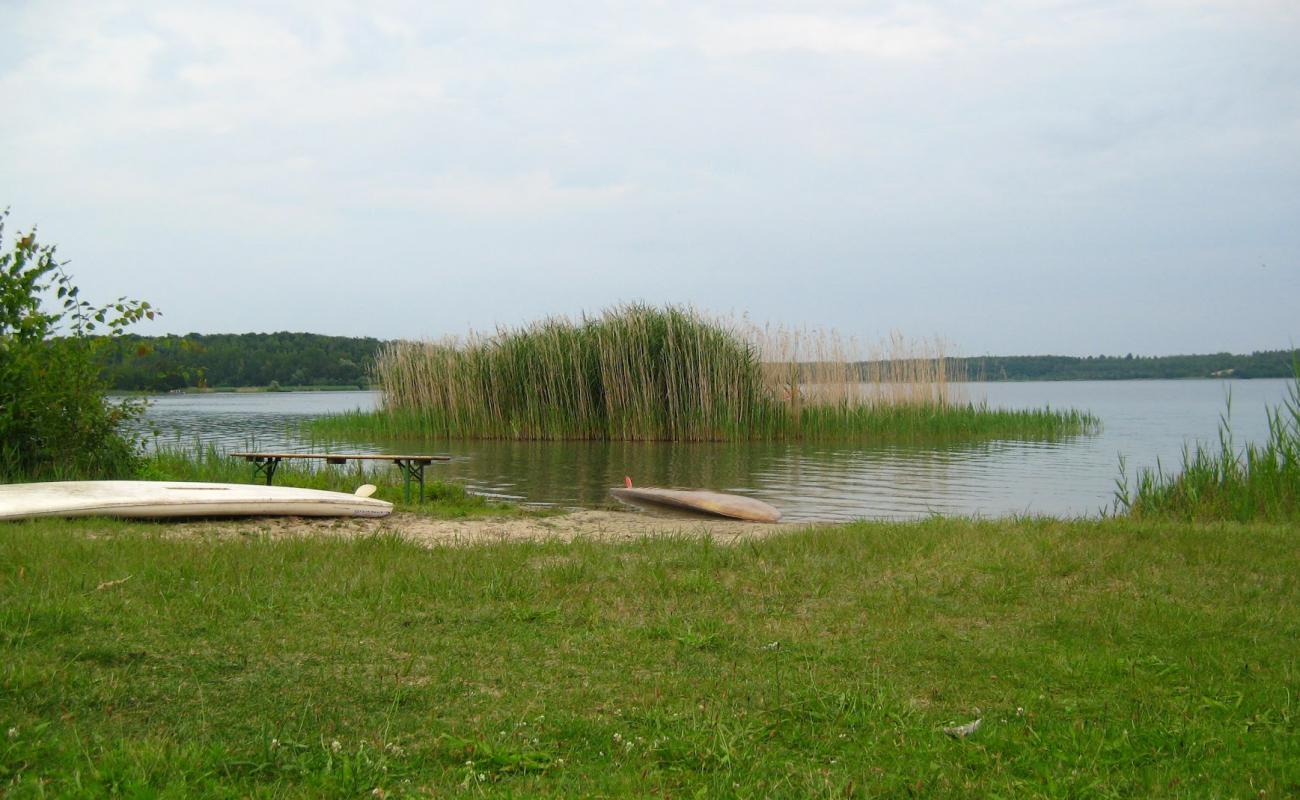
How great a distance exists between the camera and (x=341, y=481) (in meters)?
13.4

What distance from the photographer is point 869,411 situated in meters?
24.7

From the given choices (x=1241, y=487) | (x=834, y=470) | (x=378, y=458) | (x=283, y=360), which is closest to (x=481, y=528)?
(x=378, y=458)

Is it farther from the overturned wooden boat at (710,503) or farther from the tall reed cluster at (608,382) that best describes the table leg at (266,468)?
the tall reed cluster at (608,382)

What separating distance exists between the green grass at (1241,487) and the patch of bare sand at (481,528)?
4.06m

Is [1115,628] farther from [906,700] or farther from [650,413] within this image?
[650,413]

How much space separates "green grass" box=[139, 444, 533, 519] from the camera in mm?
11102

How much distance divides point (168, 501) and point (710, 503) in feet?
19.4

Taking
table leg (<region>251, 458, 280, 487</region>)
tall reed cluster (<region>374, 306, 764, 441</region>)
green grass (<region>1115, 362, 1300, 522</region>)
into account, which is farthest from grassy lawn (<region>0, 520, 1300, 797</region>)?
tall reed cluster (<region>374, 306, 764, 441</region>)

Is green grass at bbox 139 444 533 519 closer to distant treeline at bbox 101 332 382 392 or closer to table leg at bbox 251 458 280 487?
table leg at bbox 251 458 280 487

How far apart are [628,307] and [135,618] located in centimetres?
2009

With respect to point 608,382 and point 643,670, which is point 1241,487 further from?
point 608,382

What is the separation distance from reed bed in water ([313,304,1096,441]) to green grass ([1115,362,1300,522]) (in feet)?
42.6

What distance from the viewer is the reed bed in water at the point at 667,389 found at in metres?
23.5


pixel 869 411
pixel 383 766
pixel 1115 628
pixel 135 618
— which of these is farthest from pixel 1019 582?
pixel 869 411
